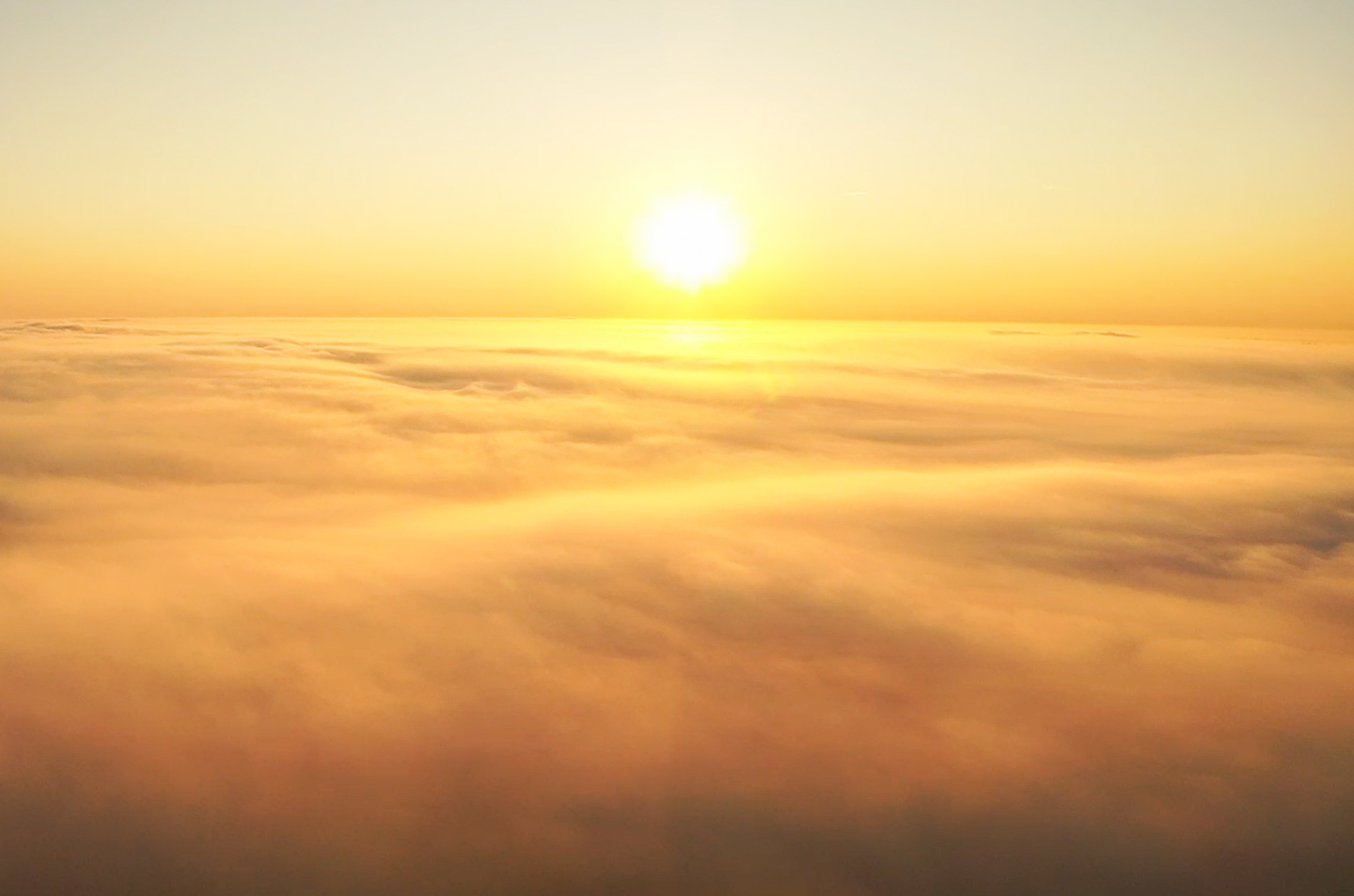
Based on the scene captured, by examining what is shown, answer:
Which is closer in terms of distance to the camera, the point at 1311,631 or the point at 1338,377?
the point at 1311,631

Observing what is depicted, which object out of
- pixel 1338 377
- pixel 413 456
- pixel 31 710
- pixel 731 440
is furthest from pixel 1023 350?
pixel 31 710

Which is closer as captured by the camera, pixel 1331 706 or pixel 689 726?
pixel 689 726

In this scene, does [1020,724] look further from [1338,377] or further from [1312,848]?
[1338,377]

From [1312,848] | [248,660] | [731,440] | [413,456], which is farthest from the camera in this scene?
[731,440]

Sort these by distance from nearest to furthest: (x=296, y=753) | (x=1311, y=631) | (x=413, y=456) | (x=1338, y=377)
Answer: (x=296, y=753)
(x=1311, y=631)
(x=413, y=456)
(x=1338, y=377)

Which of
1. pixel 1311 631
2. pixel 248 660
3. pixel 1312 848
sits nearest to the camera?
pixel 1312 848

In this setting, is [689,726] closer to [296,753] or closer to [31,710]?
[296,753]

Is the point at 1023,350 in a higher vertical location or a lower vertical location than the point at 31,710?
higher

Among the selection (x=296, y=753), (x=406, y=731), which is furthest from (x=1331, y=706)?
(x=296, y=753)

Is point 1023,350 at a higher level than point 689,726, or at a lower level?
higher
